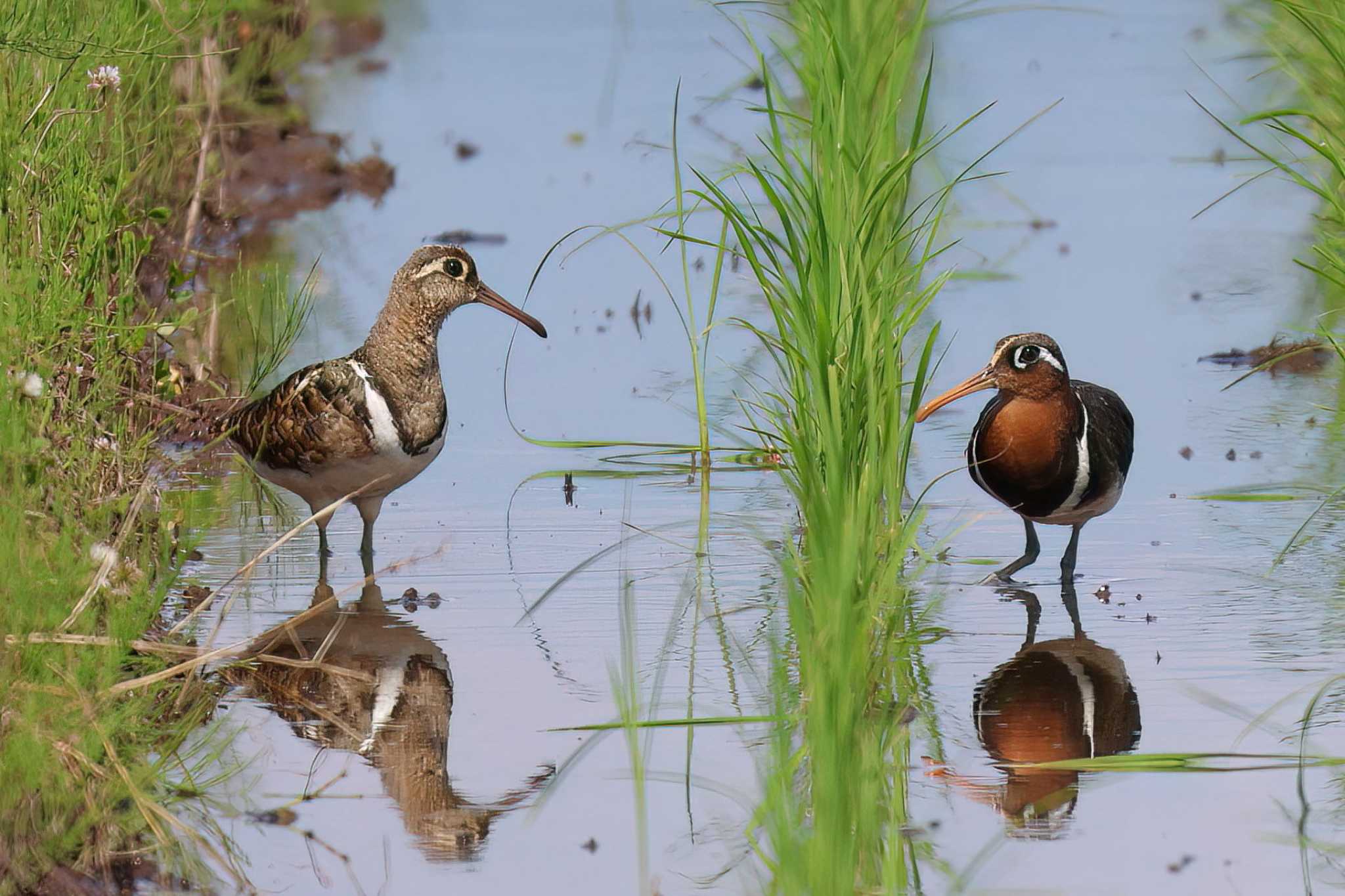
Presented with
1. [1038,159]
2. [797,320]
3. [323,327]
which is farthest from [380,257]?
[797,320]

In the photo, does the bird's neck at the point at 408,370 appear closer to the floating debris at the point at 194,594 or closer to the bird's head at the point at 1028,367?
the floating debris at the point at 194,594

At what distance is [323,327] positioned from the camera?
10.2 metres

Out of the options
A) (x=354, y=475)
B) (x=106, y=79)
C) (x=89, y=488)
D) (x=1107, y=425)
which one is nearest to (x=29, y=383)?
(x=89, y=488)

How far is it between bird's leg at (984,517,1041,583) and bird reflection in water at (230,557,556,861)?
74.6 inches

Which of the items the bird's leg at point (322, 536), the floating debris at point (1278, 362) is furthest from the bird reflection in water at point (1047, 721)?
the floating debris at point (1278, 362)

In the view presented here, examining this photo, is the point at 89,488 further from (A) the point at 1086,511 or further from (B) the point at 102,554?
(A) the point at 1086,511

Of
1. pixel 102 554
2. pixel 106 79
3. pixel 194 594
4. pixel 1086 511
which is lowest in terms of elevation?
pixel 102 554

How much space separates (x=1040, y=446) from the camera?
682 centimetres

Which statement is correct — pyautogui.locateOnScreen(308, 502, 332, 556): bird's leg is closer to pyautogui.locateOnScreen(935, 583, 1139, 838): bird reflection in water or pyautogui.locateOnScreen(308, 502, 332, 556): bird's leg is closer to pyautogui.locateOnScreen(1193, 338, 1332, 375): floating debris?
pyautogui.locateOnScreen(935, 583, 1139, 838): bird reflection in water

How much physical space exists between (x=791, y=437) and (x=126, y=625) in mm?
1649

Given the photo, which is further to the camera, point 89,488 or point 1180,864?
point 89,488

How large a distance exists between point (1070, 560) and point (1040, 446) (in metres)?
0.38

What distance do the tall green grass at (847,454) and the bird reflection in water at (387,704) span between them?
0.77 m

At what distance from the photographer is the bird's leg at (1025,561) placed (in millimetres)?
6914
